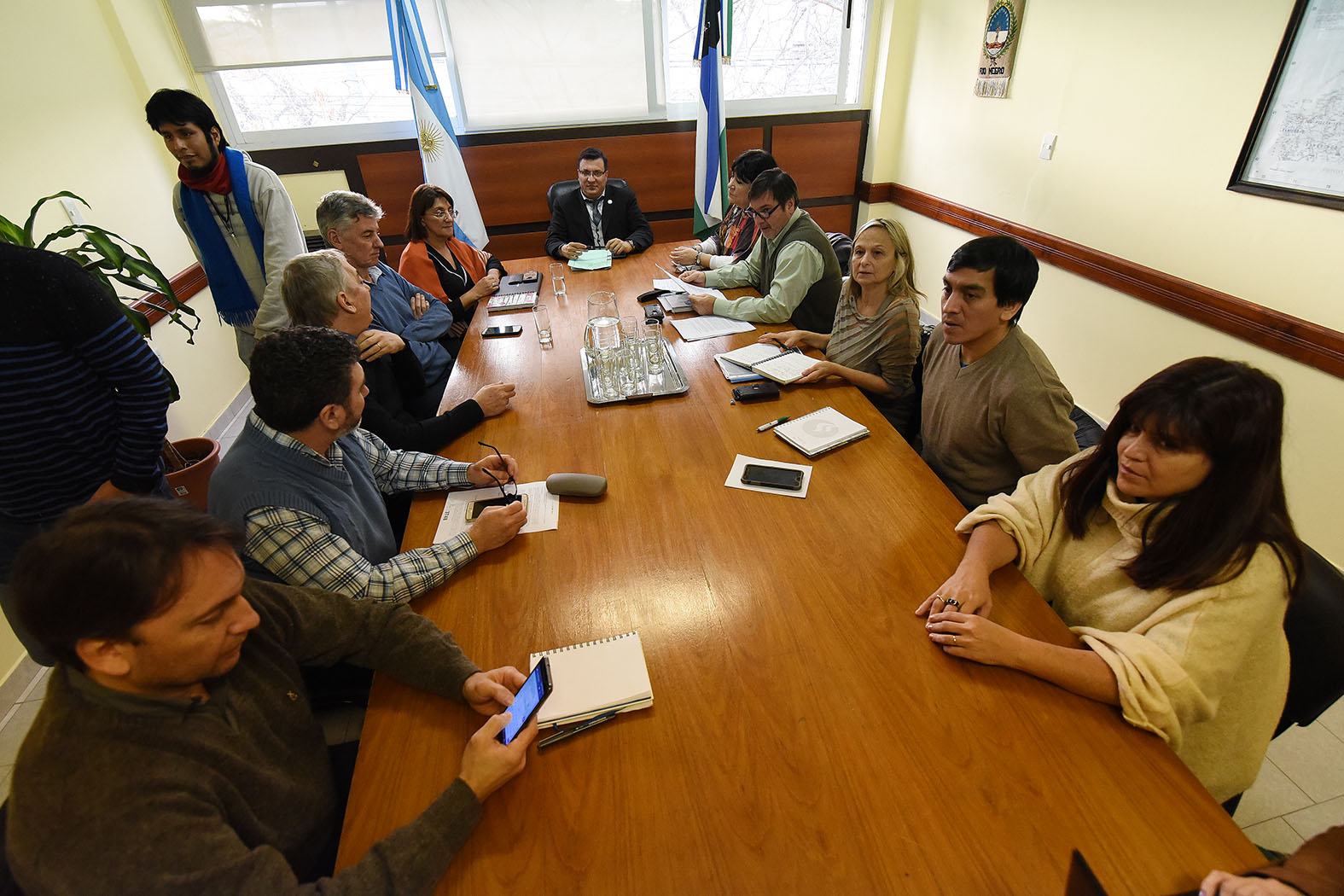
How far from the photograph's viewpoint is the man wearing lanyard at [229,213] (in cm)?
209

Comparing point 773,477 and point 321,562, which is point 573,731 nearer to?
point 321,562

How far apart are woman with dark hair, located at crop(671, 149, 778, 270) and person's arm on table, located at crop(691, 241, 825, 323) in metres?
0.73

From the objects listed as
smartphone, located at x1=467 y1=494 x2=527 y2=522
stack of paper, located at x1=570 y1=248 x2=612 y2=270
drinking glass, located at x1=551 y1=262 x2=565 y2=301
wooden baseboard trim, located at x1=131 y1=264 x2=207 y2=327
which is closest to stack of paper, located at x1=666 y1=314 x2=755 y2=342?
drinking glass, located at x1=551 y1=262 x2=565 y2=301

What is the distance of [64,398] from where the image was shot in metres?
1.34

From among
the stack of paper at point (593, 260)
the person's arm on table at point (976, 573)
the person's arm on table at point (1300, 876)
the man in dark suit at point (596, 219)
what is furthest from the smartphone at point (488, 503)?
the man in dark suit at point (596, 219)

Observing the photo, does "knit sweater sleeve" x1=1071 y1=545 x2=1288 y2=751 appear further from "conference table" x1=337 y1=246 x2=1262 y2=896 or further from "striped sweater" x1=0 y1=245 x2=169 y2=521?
"striped sweater" x1=0 y1=245 x2=169 y2=521

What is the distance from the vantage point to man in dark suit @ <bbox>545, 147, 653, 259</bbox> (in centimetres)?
357

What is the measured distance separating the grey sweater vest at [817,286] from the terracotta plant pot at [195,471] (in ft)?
7.90

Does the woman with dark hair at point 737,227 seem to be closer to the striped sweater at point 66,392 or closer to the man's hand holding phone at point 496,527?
the man's hand holding phone at point 496,527

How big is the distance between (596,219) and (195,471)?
245cm

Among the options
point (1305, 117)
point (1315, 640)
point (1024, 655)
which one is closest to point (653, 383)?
point (1024, 655)

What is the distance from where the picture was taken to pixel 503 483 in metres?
1.53

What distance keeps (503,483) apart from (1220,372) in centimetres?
143

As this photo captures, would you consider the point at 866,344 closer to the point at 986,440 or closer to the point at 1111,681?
the point at 986,440
